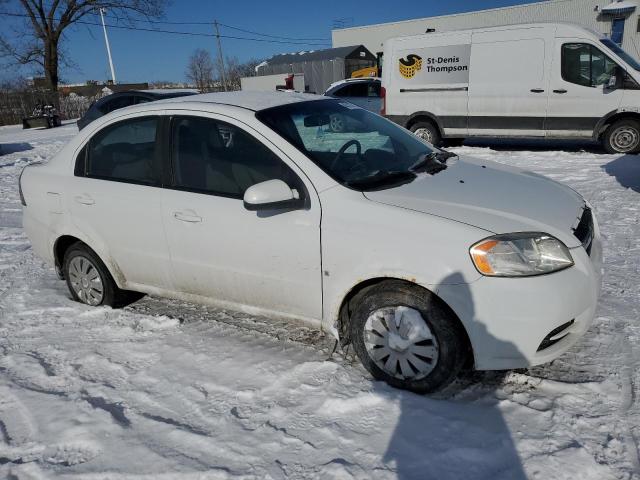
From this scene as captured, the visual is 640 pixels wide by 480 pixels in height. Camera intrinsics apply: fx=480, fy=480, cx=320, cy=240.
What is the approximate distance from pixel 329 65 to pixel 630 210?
1249 inches

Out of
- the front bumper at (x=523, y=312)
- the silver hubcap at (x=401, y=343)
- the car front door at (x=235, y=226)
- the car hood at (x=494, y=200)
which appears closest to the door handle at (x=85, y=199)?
the car front door at (x=235, y=226)

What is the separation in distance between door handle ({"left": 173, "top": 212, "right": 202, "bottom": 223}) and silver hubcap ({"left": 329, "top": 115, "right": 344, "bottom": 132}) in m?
1.15

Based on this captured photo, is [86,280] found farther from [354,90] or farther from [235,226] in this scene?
[354,90]

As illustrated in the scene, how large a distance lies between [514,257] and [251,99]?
81.5 inches

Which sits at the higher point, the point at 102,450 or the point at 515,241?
the point at 515,241

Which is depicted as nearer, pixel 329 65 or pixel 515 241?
pixel 515 241

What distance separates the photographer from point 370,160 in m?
3.15

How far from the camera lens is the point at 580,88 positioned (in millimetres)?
8664

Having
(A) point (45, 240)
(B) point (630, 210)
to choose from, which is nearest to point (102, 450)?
(A) point (45, 240)

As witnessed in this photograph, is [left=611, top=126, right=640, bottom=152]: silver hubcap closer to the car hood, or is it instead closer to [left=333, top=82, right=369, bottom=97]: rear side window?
[left=333, top=82, right=369, bottom=97]: rear side window

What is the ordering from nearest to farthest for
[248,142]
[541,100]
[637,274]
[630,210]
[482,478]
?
[482,478] → [248,142] → [637,274] → [630,210] → [541,100]

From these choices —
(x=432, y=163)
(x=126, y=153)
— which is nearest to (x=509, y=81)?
(x=432, y=163)

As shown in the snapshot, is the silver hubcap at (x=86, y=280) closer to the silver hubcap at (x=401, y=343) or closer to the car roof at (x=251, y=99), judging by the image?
the car roof at (x=251, y=99)

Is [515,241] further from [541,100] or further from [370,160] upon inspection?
[541,100]
